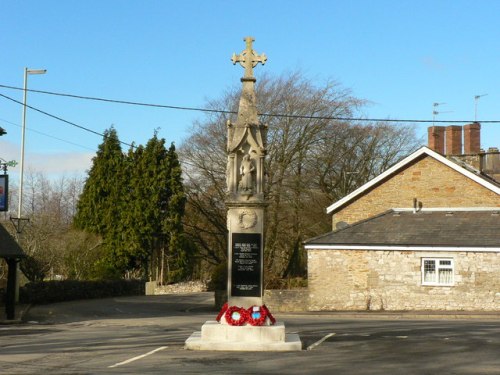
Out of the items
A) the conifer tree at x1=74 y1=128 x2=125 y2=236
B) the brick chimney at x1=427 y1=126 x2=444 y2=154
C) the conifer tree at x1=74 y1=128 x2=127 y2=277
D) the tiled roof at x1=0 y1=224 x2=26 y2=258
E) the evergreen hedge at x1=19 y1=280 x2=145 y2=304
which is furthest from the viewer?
the conifer tree at x1=74 y1=128 x2=125 y2=236

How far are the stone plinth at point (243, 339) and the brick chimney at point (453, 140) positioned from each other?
105 feet

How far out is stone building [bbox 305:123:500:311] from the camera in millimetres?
31812

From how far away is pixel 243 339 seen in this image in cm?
1703

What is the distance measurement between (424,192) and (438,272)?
19.6 ft

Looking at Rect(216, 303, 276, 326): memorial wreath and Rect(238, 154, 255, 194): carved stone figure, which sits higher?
Rect(238, 154, 255, 194): carved stone figure

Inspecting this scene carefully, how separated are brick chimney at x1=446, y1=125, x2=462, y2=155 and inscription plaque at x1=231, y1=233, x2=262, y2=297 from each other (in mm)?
31612

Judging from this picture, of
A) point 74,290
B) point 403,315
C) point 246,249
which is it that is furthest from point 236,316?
point 74,290

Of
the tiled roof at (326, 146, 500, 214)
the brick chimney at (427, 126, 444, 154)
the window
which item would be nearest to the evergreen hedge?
the tiled roof at (326, 146, 500, 214)

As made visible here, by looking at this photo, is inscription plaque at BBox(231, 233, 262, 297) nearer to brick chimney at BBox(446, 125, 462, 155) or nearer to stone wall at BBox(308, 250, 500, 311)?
stone wall at BBox(308, 250, 500, 311)

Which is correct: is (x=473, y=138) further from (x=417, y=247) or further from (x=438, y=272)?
(x=438, y=272)

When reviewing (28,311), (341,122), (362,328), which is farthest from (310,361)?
(341,122)

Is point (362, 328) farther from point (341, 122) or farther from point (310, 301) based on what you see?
point (341, 122)

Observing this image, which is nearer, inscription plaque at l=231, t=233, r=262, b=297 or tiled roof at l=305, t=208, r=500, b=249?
inscription plaque at l=231, t=233, r=262, b=297

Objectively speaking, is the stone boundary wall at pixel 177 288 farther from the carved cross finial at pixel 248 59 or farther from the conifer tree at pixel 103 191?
the carved cross finial at pixel 248 59
